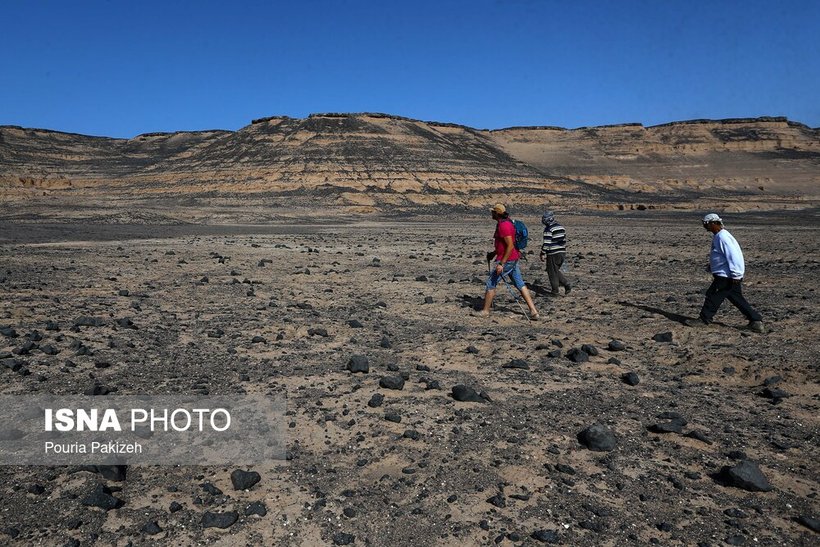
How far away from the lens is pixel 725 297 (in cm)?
870

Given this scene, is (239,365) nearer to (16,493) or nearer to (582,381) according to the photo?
(16,493)

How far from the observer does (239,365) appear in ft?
22.4

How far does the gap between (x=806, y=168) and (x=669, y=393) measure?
388 ft

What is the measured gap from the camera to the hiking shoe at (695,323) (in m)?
8.95

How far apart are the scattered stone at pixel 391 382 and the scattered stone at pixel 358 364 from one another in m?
0.50

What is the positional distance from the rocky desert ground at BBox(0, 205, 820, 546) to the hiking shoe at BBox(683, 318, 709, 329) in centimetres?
21

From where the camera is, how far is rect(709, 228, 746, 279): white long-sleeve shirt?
8.57 metres

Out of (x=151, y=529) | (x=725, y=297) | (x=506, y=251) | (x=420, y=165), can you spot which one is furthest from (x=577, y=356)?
(x=420, y=165)

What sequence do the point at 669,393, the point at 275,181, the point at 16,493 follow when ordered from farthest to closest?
the point at 275,181 < the point at 669,393 < the point at 16,493

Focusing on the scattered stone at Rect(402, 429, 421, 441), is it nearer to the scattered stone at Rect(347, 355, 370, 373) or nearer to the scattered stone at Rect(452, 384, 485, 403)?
the scattered stone at Rect(452, 384, 485, 403)

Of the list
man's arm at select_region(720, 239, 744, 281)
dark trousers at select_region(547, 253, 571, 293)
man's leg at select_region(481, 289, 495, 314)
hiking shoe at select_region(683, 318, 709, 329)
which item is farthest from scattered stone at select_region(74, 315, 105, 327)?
man's arm at select_region(720, 239, 744, 281)

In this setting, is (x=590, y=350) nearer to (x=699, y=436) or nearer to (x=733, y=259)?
(x=699, y=436)

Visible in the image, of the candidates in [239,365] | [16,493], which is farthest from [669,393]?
[16,493]

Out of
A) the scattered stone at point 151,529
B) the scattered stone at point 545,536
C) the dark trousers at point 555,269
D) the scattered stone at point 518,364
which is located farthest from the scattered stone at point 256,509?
the dark trousers at point 555,269
